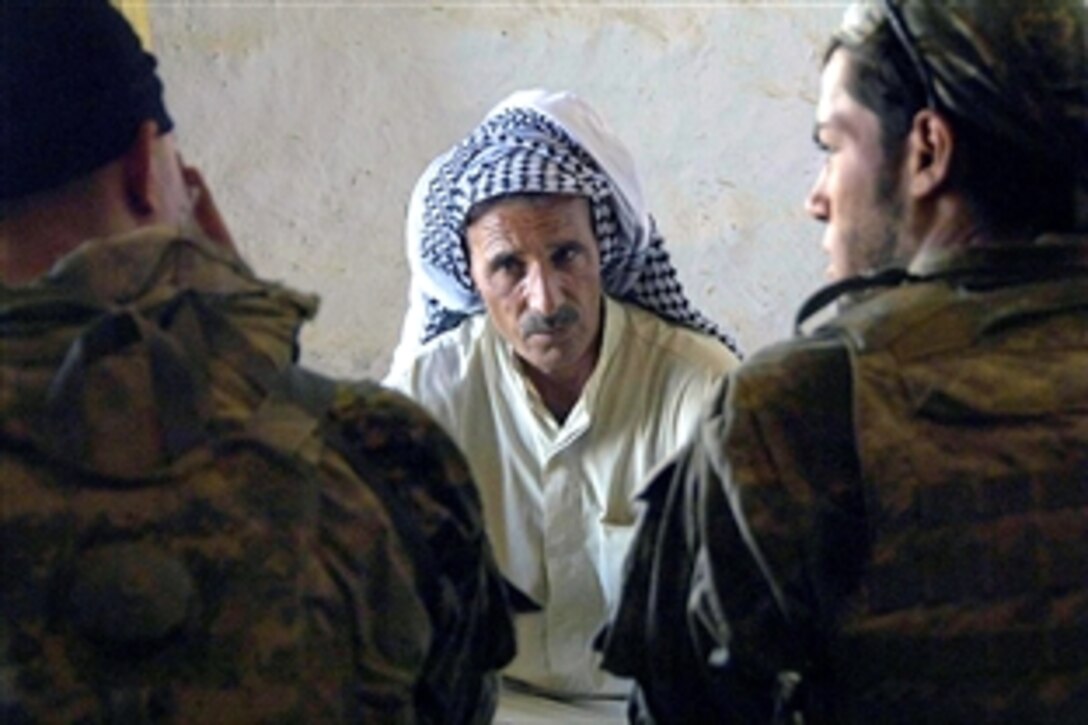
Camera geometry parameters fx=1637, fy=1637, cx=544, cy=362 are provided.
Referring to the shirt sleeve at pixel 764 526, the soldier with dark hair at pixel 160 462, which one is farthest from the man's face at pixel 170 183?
the shirt sleeve at pixel 764 526

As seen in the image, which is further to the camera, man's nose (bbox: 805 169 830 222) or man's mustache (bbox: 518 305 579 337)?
man's mustache (bbox: 518 305 579 337)

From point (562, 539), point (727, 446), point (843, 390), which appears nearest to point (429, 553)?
point (727, 446)

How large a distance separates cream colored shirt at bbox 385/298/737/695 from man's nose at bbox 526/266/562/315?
0.36 feet

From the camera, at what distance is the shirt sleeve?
132 cm

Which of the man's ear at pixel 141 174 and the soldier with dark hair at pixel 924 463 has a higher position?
the man's ear at pixel 141 174

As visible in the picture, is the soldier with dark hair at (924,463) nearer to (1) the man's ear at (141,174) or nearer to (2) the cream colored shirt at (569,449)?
(1) the man's ear at (141,174)

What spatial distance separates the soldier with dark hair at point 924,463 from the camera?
1.31 m

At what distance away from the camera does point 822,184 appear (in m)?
1.53

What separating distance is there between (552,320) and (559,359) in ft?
0.21

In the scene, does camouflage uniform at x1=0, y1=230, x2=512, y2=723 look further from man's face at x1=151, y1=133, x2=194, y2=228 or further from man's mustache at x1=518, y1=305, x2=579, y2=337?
man's mustache at x1=518, y1=305, x2=579, y2=337

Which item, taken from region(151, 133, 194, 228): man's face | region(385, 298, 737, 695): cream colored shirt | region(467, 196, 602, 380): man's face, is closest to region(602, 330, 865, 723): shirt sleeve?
region(151, 133, 194, 228): man's face

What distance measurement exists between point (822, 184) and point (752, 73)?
1920 millimetres

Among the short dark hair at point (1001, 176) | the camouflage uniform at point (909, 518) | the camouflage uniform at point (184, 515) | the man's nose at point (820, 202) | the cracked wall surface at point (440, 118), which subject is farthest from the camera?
the cracked wall surface at point (440, 118)

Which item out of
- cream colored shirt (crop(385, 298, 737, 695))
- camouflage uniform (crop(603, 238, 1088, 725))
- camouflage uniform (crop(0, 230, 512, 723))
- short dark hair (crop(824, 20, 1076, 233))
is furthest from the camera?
cream colored shirt (crop(385, 298, 737, 695))
